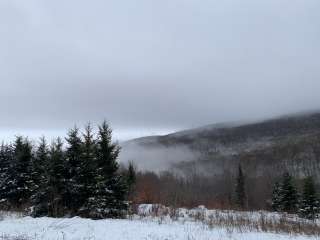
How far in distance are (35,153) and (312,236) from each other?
2151 centimetres

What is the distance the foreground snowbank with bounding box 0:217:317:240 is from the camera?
1239 cm

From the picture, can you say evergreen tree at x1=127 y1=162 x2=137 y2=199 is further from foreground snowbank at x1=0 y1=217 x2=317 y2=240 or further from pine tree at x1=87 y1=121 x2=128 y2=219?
foreground snowbank at x1=0 y1=217 x2=317 y2=240

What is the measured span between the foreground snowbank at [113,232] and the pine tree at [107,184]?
12.3 feet

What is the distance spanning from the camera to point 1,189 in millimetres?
27281

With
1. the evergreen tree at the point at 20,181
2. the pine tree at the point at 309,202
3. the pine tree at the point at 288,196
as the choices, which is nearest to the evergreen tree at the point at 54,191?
the evergreen tree at the point at 20,181

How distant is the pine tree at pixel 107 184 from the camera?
19594mm

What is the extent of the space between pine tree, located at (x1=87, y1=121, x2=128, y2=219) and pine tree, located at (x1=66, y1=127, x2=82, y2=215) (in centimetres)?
108

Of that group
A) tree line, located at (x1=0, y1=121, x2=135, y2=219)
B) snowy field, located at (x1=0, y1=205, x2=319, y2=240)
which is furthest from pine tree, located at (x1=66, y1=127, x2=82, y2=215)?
snowy field, located at (x1=0, y1=205, x2=319, y2=240)

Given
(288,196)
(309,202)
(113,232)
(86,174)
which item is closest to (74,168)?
(86,174)

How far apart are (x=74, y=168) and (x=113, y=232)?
27.0 ft

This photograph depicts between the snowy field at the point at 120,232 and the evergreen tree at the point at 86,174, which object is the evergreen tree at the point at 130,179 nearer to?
the evergreen tree at the point at 86,174

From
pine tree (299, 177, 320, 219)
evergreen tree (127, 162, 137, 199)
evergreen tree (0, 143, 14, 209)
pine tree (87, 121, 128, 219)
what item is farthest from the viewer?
pine tree (299, 177, 320, 219)

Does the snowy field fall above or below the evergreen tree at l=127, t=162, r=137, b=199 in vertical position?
below

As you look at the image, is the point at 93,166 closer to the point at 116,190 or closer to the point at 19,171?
the point at 116,190
